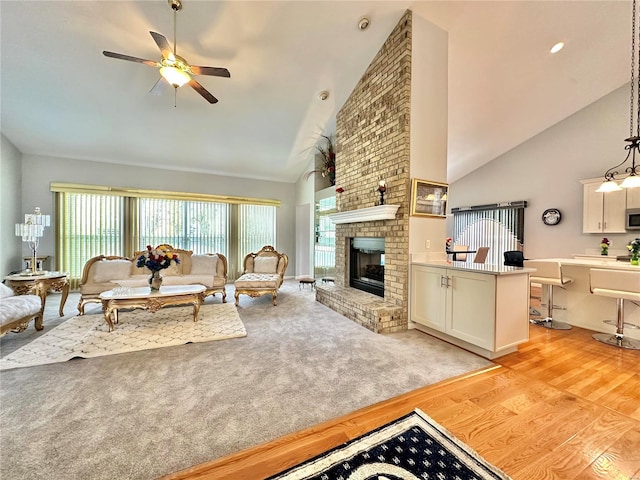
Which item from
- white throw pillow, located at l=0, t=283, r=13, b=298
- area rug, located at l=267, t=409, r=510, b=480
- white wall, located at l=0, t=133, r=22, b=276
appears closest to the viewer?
area rug, located at l=267, t=409, r=510, b=480

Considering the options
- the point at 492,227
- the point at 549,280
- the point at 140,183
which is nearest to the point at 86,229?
the point at 140,183

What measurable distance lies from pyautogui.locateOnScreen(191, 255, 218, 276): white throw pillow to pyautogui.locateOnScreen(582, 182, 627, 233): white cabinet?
7.88 meters

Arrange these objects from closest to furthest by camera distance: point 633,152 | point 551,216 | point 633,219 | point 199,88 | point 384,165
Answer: point 199,88 < point 384,165 < point 633,152 < point 633,219 < point 551,216

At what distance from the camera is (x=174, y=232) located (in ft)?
21.3

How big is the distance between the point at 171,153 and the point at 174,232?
1.92 m

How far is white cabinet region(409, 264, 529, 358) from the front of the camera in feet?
8.59

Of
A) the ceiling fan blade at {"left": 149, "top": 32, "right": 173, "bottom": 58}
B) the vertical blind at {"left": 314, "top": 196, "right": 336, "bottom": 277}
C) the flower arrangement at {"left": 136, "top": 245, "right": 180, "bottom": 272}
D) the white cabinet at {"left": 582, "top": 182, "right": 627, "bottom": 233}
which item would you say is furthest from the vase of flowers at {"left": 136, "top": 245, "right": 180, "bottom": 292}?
the white cabinet at {"left": 582, "top": 182, "right": 627, "bottom": 233}

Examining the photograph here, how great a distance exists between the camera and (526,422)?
178 cm

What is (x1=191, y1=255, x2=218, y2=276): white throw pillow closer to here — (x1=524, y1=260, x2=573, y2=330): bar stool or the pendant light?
(x1=524, y1=260, x2=573, y2=330): bar stool

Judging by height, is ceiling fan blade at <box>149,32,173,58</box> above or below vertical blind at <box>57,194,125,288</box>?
above

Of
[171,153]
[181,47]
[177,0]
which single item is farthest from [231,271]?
[177,0]

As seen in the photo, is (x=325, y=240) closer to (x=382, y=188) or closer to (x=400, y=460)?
(x=382, y=188)

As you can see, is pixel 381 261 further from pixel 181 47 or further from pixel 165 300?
pixel 181 47

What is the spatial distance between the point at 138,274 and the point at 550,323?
6.96m
